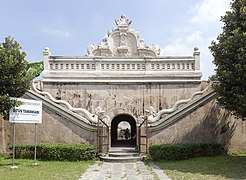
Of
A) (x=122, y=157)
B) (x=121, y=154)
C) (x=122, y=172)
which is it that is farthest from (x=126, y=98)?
(x=122, y=172)

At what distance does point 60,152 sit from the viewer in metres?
11.9

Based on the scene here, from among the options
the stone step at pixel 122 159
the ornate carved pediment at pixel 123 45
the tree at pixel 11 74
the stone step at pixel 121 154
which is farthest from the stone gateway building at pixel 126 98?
the tree at pixel 11 74

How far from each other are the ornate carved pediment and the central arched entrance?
365cm

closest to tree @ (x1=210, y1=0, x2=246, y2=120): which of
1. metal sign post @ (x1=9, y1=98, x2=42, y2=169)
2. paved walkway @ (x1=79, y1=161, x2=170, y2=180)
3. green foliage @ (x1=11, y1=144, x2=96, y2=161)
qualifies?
paved walkway @ (x1=79, y1=161, x2=170, y2=180)

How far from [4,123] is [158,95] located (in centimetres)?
761

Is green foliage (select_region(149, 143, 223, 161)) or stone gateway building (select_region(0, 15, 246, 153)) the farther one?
stone gateway building (select_region(0, 15, 246, 153))

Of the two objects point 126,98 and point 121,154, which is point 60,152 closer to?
point 121,154

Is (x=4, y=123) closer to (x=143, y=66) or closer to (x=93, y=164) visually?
(x=93, y=164)

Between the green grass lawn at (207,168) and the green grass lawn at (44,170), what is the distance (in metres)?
2.91

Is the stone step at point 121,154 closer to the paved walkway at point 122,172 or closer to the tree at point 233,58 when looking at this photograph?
the paved walkway at point 122,172

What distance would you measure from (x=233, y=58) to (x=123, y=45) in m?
8.39

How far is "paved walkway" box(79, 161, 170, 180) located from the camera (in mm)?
8695

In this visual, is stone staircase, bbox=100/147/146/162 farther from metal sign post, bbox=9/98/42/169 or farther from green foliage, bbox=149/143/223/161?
metal sign post, bbox=9/98/42/169

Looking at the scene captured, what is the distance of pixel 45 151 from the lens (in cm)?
1202
